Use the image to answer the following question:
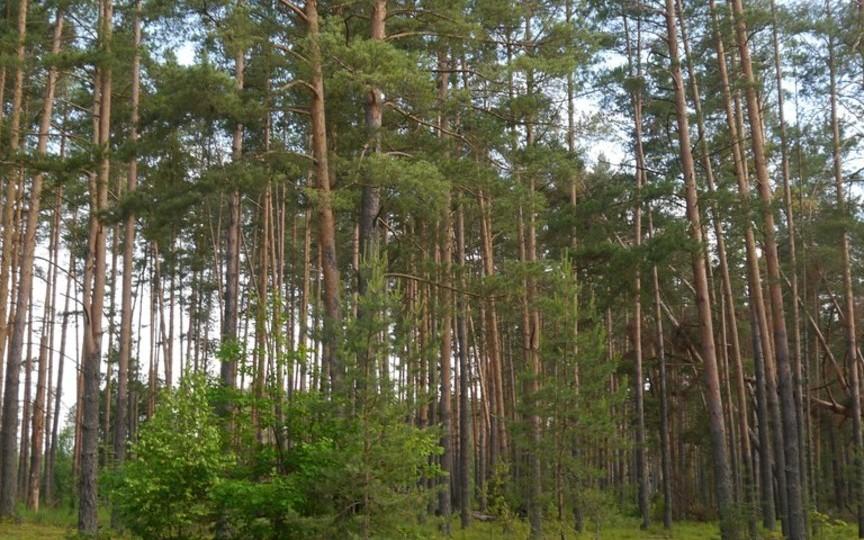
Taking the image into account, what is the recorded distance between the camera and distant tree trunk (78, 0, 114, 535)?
43.8 feet

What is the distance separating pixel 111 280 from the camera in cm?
Result: 3312

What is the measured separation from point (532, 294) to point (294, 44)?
5973mm

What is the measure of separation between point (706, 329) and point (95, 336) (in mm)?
10443

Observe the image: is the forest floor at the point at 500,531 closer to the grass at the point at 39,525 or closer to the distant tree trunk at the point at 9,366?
the grass at the point at 39,525

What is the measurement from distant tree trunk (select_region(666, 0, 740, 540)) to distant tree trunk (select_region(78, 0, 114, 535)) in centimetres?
987

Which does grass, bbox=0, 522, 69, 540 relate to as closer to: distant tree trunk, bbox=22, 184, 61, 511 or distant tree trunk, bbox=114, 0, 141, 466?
distant tree trunk, bbox=114, 0, 141, 466

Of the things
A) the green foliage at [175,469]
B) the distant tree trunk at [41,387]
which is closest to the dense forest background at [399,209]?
the green foliage at [175,469]

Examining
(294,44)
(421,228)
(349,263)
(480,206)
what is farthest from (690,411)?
(294,44)

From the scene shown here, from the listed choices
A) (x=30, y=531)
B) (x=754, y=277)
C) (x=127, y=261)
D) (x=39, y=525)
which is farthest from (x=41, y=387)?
(x=754, y=277)

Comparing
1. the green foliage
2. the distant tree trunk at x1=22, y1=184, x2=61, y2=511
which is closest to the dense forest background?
the green foliage

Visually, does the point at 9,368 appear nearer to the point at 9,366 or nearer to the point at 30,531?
the point at 9,366

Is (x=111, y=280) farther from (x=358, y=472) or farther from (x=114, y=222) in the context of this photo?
(x=358, y=472)

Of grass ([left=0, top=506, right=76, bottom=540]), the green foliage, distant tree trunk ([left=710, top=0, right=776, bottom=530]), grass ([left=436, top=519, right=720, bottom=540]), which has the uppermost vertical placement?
distant tree trunk ([left=710, top=0, right=776, bottom=530])

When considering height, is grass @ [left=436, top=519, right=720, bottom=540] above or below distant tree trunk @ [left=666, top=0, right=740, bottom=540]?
below
